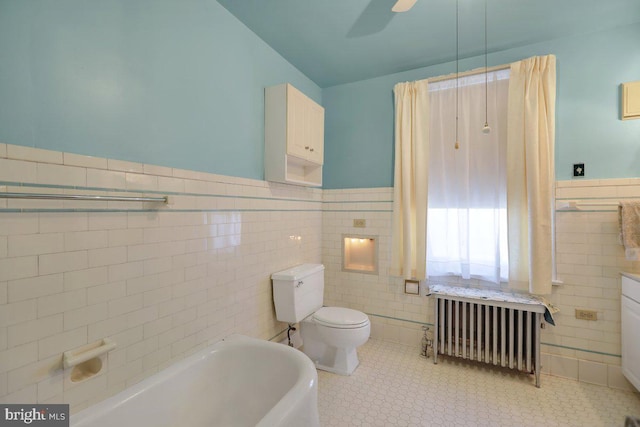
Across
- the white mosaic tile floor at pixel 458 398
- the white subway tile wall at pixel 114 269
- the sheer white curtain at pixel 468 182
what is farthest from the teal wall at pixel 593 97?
the white subway tile wall at pixel 114 269

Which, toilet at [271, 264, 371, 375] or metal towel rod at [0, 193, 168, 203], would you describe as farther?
toilet at [271, 264, 371, 375]

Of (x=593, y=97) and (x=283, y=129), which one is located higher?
(x=593, y=97)

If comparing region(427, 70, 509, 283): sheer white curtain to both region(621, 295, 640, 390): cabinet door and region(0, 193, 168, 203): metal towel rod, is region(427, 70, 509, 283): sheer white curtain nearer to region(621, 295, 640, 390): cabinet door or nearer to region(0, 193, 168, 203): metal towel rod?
region(621, 295, 640, 390): cabinet door

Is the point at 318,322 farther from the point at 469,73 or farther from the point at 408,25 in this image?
the point at 469,73

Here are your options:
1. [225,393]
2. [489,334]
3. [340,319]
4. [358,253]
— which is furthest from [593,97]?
[225,393]

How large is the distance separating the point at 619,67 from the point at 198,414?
3692 mm

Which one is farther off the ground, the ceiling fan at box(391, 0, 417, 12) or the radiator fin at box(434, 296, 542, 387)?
the ceiling fan at box(391, 0, 417, 12)

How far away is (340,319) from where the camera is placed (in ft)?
7.58

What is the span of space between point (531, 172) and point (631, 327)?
1.24 m

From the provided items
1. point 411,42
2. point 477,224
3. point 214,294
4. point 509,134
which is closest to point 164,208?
point 214,294

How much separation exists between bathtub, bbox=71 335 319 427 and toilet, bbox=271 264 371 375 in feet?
1.88

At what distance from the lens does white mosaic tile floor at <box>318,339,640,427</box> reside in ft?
6.01

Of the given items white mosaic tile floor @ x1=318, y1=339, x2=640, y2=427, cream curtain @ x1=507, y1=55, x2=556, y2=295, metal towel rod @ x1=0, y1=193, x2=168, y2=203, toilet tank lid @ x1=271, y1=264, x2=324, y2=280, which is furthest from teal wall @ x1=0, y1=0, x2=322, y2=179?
cream curtain @ x1=507, y1=55, x2=556, y2=295

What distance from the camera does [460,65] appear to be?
2.61m
